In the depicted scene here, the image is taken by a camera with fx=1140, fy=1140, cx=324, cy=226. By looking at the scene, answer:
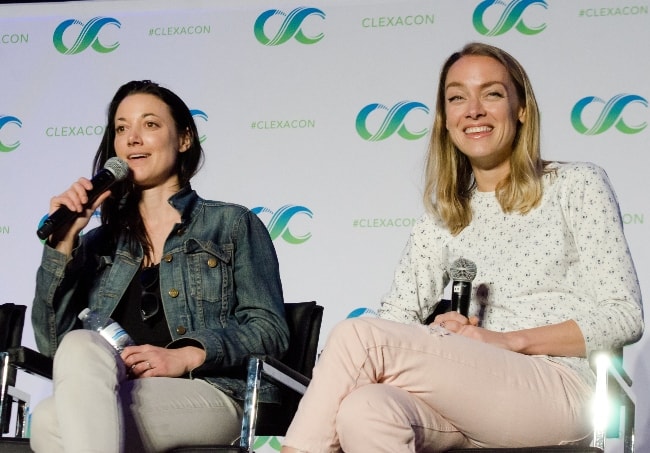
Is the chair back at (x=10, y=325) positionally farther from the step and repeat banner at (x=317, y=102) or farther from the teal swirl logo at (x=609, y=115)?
the teal swirl logo at (x=609, y=115)

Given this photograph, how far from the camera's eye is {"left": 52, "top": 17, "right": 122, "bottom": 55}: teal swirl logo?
490cm

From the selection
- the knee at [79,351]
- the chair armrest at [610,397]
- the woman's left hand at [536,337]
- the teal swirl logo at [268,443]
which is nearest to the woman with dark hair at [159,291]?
the knee at [79,351]

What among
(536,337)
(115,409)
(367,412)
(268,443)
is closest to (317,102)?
(268,443)

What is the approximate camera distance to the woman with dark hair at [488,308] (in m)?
2.20

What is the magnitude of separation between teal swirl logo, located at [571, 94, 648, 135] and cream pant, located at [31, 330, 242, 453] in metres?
2.08

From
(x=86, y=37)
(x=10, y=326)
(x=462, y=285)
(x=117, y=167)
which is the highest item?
(x=86, y=37)

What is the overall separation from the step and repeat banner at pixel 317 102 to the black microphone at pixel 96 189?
1549 millimetres

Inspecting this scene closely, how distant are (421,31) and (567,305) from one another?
2.17 meters

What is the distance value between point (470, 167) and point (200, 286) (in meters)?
0.77

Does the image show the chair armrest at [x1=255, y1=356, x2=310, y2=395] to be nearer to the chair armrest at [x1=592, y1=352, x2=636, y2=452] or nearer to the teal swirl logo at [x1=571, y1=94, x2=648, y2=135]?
the chair armrest at [x1=592, y1=352, x2=636, y2=452]

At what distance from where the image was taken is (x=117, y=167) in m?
2.96

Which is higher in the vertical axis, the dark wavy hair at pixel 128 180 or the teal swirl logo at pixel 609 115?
the teal swirl logo at pixel 609 115

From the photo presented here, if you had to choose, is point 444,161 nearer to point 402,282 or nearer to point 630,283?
point 402,282

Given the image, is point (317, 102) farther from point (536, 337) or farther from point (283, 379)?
point (536, 337)
